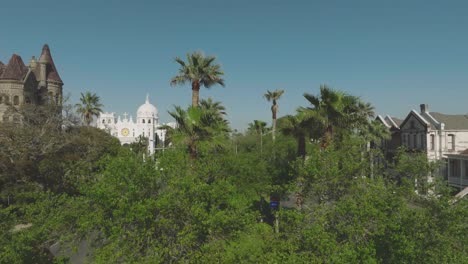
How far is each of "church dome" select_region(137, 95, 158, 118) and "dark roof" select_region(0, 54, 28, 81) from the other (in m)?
53.6

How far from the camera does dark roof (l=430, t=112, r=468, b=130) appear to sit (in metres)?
36.9

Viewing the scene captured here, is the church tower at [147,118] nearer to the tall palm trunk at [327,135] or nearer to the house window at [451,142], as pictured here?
the house window at [451,142]

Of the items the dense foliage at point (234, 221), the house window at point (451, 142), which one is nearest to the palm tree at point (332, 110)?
the dense foliage at point (234, 221)

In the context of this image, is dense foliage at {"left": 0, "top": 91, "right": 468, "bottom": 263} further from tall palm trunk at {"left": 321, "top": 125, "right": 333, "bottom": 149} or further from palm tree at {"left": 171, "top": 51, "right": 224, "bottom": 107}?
palm tree at {"left": 171, "top": 51, "right": 224, "bottom": 107}

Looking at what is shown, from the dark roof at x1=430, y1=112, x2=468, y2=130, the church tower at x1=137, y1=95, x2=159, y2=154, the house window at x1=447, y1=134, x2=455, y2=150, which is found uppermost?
the church tower at x1=137, y1=95, x2=159, y2=154

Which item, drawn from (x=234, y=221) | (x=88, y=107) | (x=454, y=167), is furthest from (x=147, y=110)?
(x=234, y=221)

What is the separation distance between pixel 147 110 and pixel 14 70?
5637 cm

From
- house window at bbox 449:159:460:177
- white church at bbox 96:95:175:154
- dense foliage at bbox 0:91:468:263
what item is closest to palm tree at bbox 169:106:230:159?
dense foliage at bbox 0:91:468:263

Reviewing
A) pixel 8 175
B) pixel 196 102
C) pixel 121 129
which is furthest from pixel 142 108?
pixel 196 102

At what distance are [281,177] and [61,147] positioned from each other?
20.1 meters

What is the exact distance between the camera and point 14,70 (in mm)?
43531

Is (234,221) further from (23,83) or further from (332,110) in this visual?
(23,83)

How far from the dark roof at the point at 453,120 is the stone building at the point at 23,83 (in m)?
43.1

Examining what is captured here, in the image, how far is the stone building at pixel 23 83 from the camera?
139 ft
